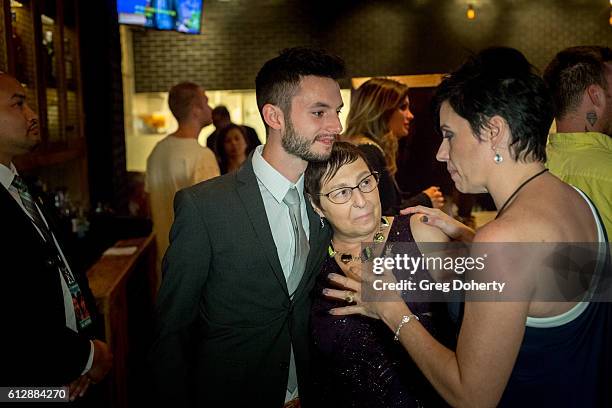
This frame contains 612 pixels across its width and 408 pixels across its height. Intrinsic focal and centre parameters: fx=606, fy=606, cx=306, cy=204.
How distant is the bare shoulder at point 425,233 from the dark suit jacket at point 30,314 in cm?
112

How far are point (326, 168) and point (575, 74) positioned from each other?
42.6 inches

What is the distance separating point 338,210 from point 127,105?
623 centimetres

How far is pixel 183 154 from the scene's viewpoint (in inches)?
162

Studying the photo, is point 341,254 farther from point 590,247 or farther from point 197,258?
point 590,247

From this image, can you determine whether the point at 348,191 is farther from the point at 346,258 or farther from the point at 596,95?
the point at 596,95

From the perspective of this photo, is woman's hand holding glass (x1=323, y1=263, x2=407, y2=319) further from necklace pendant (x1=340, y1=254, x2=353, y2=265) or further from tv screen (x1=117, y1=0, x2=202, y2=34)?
tv screen (x1=117, y1=0, x2=202, y2=34)

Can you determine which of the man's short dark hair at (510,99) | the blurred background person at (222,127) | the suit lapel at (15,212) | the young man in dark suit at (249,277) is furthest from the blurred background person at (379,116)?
the man's short dark hair at (510,99)

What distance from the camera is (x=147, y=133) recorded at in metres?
7.55

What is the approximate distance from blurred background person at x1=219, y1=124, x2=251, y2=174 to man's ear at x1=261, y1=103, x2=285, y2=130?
3180mm

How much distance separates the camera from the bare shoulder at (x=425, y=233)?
1.76 meters

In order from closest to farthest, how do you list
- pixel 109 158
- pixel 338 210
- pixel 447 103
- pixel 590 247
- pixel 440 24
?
pixel 590 247
pixel 447 103
pixel 338 210
pixel 109 158
pixel 440 24

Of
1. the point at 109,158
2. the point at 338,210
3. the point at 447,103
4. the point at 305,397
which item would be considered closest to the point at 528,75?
the point at 447,103

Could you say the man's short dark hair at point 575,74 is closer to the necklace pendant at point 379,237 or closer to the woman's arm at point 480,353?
the necklace pendant at point 379,237

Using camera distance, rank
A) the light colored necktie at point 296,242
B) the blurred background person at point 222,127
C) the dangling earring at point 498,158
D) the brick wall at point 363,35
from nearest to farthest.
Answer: the dangling earring at point 498,158 < the light colored necktie at point 296,242 < the blurred background person at point 222,127 < the brick wall at point 363,35
